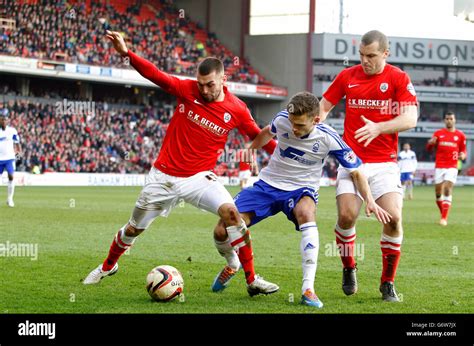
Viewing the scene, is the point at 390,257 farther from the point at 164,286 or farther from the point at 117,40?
the point at 117,40

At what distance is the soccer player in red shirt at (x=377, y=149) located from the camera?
7832 millimetres

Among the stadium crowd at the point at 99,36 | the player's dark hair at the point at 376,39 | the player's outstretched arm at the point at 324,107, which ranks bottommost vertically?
the player's outstretched arm at the point at 324,107

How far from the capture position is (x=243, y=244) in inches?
306

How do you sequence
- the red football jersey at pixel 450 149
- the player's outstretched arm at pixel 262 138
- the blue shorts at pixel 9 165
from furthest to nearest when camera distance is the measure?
the blue shorts at pixel 9 165, the red football jersey at pixel 450 149, the player's outstretched arm at pixel 262 138

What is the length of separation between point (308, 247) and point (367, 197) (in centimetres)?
73

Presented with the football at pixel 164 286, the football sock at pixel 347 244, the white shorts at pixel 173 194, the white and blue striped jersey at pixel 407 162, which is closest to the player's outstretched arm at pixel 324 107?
the football sock at pixel 347 244

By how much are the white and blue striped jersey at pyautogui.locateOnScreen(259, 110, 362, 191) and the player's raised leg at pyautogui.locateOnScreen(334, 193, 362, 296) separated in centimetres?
34

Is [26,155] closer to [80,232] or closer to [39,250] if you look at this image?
[80,232]

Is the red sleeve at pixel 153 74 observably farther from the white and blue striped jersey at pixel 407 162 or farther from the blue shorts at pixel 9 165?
the white and blue striped jersey at pixel 407 162

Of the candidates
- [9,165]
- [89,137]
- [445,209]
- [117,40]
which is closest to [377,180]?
[117,40]

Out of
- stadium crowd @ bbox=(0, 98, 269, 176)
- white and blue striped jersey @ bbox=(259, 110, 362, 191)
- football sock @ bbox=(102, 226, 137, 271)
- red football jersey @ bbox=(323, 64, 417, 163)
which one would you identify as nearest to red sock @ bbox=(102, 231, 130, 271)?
football sock @ bbox=(102, 226, 137, 271)

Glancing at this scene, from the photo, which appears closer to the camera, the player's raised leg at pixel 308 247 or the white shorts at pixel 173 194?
the player's raised leg at pixel 308 247
